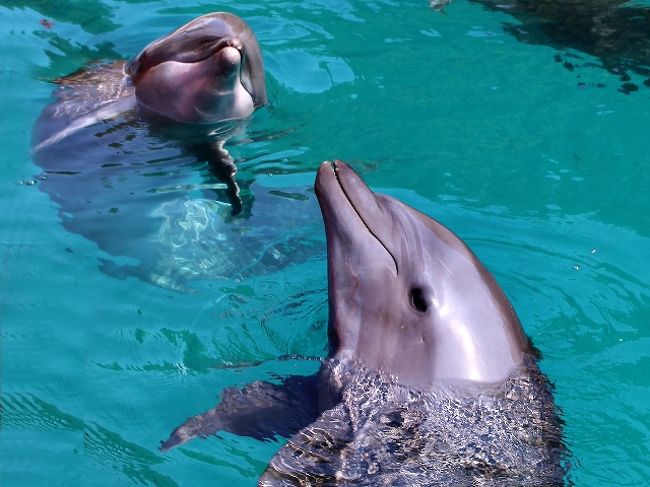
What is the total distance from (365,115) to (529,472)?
481 centimetres

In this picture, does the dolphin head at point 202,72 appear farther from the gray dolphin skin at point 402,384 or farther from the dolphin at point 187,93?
the gray dolphin skin at point 402,384

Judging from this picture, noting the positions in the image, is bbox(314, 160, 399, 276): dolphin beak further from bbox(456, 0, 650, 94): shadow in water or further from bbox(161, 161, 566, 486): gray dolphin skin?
bbox(456, 0, 650, 94): shadow in water

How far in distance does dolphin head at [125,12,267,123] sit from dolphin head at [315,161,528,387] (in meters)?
2.89

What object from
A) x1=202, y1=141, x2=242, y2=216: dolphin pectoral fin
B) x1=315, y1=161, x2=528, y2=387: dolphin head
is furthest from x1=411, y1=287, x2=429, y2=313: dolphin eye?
x1=202, y1=141, x2=242, y2=216: dolphin pectoral fin

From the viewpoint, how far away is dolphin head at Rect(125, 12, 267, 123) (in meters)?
7.48

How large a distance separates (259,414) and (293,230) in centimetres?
217

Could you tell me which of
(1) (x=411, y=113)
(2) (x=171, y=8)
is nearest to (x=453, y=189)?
(1) (x=411, y=113)

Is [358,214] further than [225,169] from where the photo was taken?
No

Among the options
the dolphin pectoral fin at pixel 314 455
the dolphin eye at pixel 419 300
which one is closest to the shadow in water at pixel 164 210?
the dolphin eye at pixel 419 300

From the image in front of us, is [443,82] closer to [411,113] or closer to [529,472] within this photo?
[411,113]

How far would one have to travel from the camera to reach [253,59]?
7879 mm

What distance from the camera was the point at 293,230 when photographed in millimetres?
6840

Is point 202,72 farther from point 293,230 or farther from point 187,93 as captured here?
point 293,230

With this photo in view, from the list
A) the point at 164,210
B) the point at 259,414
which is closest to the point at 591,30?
the point at 164,210
